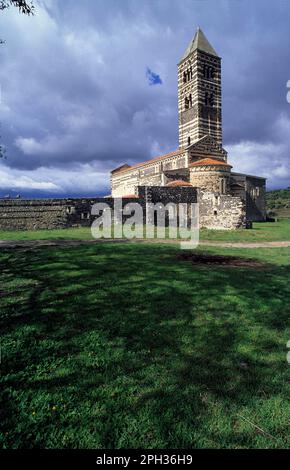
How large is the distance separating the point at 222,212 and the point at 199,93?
2861 cm

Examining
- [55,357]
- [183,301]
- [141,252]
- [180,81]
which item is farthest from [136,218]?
[180,81]

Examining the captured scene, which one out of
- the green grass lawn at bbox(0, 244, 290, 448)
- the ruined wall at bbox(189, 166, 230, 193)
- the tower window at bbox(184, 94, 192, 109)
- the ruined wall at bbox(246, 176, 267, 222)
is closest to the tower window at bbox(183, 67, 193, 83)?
the tower window at bbox(184, 94, 192, 109)

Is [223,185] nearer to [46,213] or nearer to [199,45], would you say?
[46,213]

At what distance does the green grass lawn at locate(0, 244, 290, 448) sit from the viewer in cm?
240

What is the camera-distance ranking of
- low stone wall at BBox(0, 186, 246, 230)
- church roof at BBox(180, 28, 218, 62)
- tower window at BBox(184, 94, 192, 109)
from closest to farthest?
low stone wall at BBox(0, 186, 246, 230)
church roof at BBox(180, 28, 218, 62)
tower window at BBox(184, 94, 192, 109)

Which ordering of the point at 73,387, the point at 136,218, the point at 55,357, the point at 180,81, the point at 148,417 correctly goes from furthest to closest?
the point at 180,81
the point at 136,218
the point at 55,357
the point at 73,387
the point at 148,417

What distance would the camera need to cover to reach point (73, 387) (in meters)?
2.89

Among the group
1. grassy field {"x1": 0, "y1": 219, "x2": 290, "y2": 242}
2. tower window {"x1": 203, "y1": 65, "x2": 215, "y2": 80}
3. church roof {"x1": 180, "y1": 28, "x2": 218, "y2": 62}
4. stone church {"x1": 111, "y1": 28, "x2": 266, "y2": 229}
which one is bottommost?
grassy field {"x1": 0, "y1": 219, "x2": 290, "y2": 242}

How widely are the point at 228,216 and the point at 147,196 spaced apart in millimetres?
8198

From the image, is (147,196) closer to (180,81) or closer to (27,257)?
(27,257)

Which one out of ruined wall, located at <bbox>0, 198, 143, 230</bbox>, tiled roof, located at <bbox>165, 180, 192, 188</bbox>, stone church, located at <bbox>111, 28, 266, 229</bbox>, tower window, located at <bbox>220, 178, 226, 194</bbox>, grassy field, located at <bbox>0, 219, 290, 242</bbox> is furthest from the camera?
stone church, located at <bbox>111, 28, 266, 229</bbox>

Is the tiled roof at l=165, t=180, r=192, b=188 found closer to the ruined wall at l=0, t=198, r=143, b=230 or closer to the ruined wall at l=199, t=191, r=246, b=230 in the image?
the ruined wall at l=199, t=191, r=246, b=230

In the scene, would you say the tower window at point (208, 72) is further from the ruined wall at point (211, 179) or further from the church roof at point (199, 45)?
the ruined wall at point (211, 179)

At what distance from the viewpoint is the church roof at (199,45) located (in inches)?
1660
